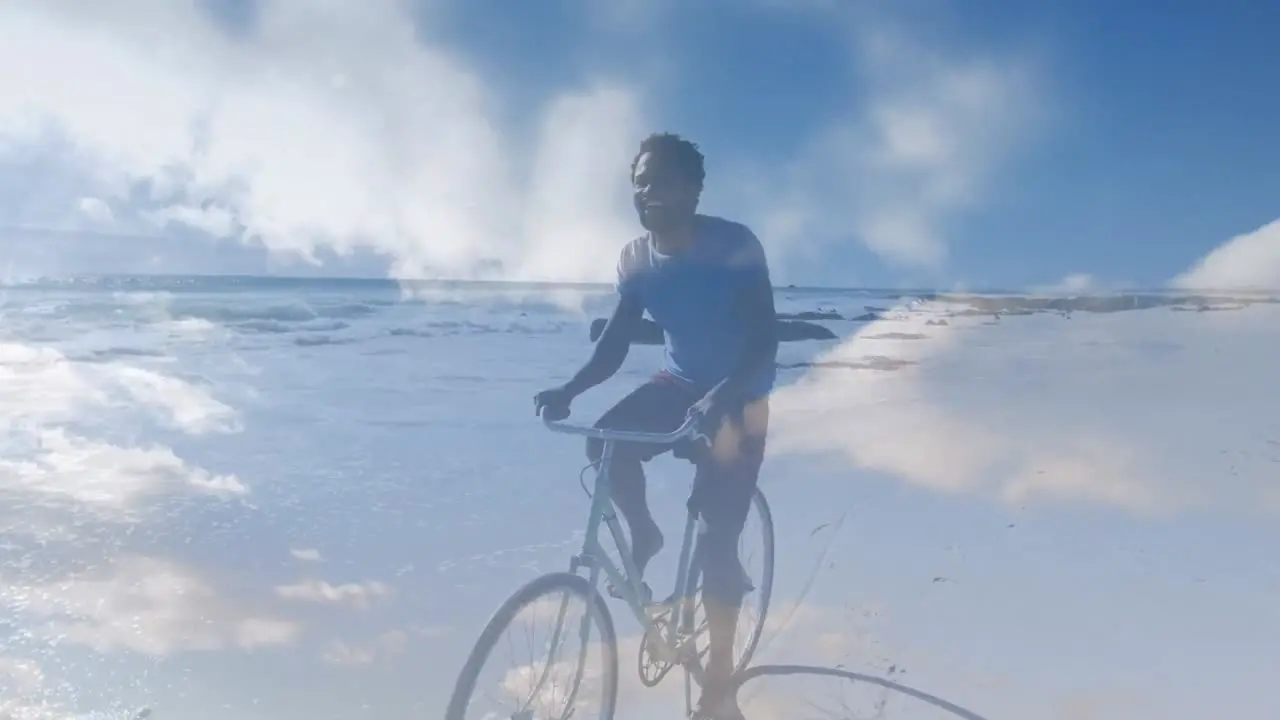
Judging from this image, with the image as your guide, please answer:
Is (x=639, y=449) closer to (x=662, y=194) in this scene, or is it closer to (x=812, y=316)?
(x=662, y=194)

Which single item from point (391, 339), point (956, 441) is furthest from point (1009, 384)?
point (391, 339)

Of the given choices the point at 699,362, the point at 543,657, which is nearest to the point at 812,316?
the point at 699,362

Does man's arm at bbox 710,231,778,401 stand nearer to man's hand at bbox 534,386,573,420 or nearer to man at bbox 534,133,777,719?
man at bbox 534,133,777,719

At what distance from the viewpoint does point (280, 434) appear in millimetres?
6195

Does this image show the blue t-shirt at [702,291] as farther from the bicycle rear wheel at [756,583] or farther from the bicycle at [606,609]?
the bicycle rear wheel at [756,583]

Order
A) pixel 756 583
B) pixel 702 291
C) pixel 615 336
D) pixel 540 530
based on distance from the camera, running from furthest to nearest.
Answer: pixel 540 530 → pixel 756 583 → pixel 615 336 → pixel 702 291

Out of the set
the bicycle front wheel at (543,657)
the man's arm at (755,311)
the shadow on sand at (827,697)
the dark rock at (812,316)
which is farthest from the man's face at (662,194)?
the dark rock at (812,316)

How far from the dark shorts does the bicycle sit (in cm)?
7

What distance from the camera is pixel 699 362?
278 centimetres

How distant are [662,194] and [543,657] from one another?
1.23 m

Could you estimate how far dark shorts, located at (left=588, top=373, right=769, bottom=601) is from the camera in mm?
2648

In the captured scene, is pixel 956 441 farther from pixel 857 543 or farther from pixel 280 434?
pixel 280 434

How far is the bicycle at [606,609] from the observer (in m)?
2.18

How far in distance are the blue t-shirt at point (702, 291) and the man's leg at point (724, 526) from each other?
140mm
